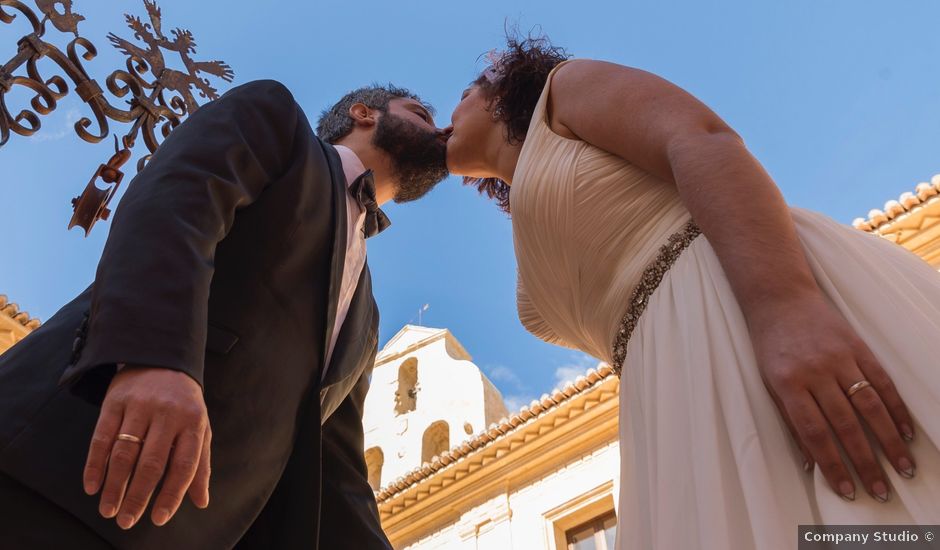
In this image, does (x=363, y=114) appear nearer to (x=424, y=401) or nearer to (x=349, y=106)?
(x=349, y=106)

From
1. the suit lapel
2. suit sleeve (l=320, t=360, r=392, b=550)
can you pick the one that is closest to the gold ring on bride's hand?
the suit lapel

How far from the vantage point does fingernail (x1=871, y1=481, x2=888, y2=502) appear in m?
1.23

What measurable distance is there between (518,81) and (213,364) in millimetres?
1401

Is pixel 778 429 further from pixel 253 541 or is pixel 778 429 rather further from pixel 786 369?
pixel 253 541

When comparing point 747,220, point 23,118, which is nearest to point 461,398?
point 23,118

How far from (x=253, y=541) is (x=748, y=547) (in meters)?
1.41

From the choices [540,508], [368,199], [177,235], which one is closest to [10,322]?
[540,508]

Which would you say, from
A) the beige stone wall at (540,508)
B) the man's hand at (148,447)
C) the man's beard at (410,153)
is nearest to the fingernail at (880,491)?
the man's hand at (148,447)

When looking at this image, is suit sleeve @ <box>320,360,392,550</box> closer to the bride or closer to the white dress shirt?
the white dress shirt

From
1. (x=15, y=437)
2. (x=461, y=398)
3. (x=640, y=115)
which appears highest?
(x=461, y=398)

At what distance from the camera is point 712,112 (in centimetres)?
190

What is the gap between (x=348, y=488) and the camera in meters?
2.56

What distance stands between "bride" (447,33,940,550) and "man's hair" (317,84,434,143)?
1.52 m

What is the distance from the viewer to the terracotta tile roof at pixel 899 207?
1162cm
